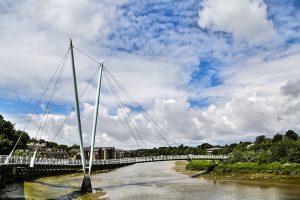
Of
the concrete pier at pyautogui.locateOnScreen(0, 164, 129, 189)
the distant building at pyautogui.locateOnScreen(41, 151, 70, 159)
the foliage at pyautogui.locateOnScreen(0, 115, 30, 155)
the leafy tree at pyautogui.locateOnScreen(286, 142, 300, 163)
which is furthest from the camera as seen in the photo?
the distant building at pyautogui.locateOnScreen(41, 151, 70, 159)

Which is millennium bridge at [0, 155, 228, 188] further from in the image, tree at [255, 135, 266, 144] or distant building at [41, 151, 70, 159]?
distant building at [41, 151, 70, 159]

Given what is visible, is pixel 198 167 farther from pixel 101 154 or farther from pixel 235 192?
pixel 101 154

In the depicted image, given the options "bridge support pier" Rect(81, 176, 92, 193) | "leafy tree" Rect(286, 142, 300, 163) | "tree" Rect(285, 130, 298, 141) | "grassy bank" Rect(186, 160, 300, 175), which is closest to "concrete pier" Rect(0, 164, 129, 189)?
"bridge support pier" Rect(81, 176, 92, 193)

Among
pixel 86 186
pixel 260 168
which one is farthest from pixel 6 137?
pixel 260 168

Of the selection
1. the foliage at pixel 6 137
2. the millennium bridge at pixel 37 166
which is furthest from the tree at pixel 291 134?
the foliage at pixel 6 137

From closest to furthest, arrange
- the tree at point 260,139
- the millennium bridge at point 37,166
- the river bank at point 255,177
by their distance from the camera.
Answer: the millennium bridge at point 37,166
the river bank at point 255,177
the tree at point 260,139

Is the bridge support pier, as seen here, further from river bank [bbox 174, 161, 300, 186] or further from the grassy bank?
the grassy bank

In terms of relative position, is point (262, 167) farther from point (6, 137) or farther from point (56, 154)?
point (56, 154)

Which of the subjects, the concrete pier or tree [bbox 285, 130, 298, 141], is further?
tree [bbox 285, 130, 298, 141]

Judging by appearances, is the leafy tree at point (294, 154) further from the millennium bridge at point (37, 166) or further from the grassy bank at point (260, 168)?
the millennium bridge at point (37, 166)

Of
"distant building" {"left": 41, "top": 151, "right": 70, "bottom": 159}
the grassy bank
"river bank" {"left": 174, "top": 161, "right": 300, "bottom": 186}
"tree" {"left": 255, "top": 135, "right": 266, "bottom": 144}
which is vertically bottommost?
"river bank" {"left": 174, "top": 161, "right": 300, "bottom": 186}

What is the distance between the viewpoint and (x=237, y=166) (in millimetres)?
92000

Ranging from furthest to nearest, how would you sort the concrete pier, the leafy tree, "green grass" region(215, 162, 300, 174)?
1. the leafy tree
2. "green grass" region(215, 162, 300, 174)
3. the concrete pier

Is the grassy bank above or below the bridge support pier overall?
above
